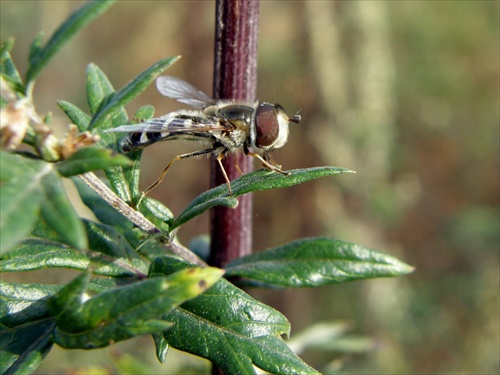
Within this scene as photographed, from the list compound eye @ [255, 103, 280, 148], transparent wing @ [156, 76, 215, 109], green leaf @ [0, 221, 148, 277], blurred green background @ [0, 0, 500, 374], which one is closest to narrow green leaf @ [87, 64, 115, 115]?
green leaf @ [0, 221, 148, 277]

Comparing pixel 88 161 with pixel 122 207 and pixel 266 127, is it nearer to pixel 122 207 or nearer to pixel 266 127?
pixel 122 207

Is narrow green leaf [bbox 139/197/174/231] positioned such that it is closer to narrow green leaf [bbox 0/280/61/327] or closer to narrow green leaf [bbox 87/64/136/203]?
narrow green leaf [bbox 87/64/136/203]

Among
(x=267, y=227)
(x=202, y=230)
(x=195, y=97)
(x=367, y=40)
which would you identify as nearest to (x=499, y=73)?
(x=367, y=40)

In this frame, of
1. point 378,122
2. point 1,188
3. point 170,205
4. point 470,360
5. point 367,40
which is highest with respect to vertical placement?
point 367,40

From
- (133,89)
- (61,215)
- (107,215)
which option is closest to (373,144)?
(107,215)

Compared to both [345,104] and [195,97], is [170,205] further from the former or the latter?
[195,97]

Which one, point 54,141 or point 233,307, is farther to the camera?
point 233,307
